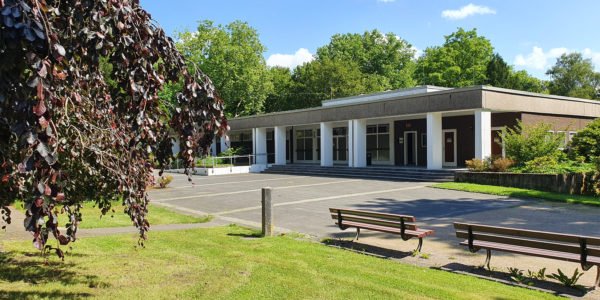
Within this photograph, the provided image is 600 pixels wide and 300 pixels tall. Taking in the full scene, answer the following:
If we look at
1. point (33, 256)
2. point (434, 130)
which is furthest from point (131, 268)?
point (434, 130)

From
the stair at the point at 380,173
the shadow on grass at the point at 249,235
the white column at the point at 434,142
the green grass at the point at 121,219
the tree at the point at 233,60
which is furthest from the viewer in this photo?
the tree at the point at 233,60

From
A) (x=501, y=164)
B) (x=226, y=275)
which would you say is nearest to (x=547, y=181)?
(x=501, y=164)

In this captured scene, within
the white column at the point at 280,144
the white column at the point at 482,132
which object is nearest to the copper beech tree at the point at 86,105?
the white column at the point at 482,132

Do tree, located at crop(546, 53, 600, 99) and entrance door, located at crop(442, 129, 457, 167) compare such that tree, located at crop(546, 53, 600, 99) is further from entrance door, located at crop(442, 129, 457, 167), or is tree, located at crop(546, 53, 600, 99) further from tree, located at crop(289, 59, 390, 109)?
entrance door, located at crop(442, 129, 457, 167)

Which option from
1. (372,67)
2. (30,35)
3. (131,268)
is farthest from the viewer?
(372,67)

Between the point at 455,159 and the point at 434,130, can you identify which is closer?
the point at 434,130

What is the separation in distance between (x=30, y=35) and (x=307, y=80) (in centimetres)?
5375

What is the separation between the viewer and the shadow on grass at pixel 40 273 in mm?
5492

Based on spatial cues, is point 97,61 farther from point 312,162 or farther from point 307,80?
point 307,80

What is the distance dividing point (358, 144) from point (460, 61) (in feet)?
117

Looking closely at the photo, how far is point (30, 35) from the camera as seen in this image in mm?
2246

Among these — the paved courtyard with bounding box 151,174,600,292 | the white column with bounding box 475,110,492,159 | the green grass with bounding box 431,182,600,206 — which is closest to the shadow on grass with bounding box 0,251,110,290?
the paved courtyard with bounding box 151,174,600,292

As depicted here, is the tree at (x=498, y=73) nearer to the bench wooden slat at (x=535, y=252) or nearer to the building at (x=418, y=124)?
the building at (x=418, y=124)

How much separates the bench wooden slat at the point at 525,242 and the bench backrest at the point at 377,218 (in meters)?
1.09
